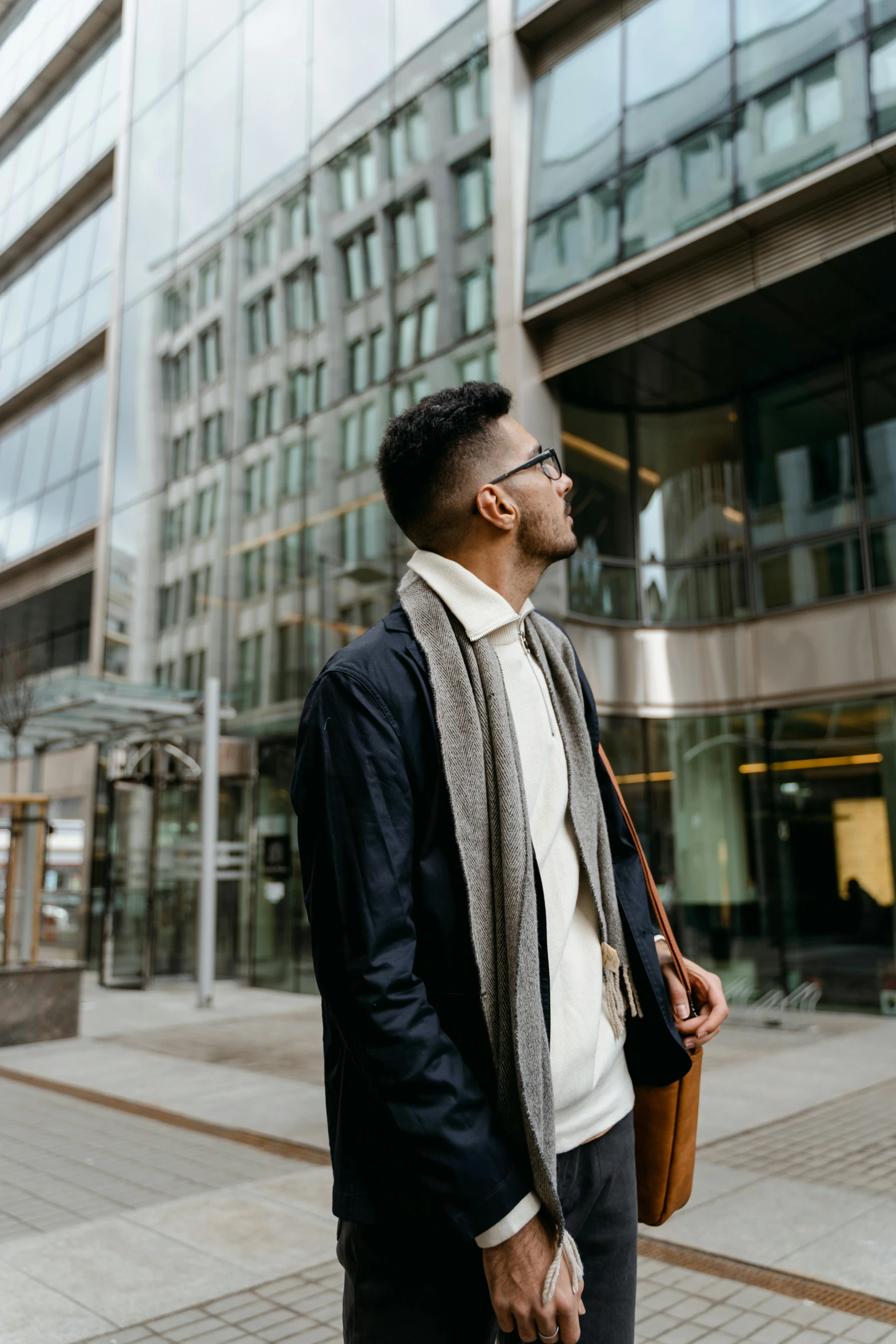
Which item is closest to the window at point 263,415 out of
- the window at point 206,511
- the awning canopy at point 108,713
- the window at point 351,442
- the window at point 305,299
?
the window at point 305,299

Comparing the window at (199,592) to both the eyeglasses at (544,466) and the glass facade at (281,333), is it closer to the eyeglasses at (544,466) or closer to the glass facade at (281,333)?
the glass facade at (281,333)

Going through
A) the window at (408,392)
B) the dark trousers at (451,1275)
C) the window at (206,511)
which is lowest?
the dark trousers at (451,1275)

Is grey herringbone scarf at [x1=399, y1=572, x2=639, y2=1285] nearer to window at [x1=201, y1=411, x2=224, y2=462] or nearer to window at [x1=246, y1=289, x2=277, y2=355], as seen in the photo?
window at [x1=246, y1=289, x2=277, y2=355]

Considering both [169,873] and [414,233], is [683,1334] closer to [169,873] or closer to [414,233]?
[414,233]

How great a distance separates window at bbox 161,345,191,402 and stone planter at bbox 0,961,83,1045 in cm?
1113

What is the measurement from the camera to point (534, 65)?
13297 mm

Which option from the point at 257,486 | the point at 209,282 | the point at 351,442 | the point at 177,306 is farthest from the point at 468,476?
the point at 177,306

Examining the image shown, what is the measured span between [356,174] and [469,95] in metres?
2.30

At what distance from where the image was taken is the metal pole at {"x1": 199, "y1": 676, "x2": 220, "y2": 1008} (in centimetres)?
1290

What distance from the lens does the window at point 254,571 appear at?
52.4 feet

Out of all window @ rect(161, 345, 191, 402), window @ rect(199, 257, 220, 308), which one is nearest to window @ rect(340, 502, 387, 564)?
window @ rect(161, 345, 191, 402)

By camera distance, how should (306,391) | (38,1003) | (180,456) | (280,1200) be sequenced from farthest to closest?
(180,456)
(306,391)
(38,1003)
(280,1200)

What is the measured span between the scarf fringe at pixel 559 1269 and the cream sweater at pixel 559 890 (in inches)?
6.9

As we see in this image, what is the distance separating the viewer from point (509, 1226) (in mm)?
1446
